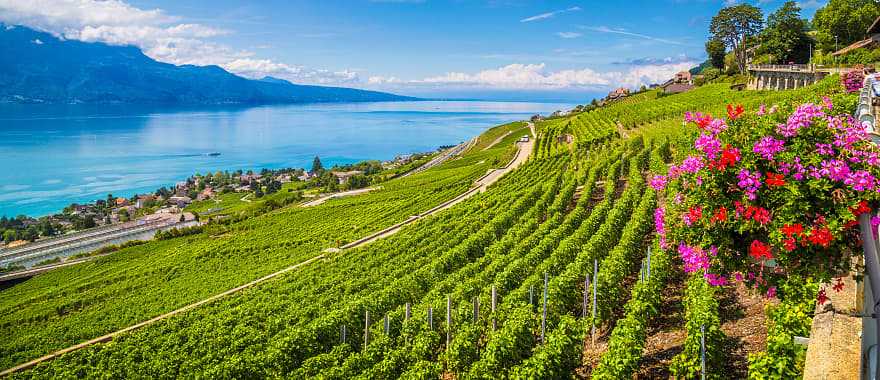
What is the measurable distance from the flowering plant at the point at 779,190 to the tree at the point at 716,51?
264 feet

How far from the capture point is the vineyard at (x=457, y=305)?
31.9ft

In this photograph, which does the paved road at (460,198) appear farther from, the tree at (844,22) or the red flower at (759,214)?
the tree at (844,22)

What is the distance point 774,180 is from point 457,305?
1099 centimetres

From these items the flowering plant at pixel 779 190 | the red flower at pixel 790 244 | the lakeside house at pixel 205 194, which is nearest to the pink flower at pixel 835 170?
the flowering plant at pixel 779 190

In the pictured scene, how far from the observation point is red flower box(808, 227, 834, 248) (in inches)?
185

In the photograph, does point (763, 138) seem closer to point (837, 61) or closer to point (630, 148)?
point (630, 148)

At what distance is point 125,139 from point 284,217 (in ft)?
580

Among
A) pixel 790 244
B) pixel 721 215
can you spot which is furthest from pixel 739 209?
pixel 790 244

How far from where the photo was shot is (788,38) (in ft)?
172

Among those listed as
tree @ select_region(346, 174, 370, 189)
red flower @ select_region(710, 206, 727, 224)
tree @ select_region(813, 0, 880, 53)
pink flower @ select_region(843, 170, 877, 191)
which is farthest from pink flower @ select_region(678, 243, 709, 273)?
tree @ select_region(346, 174, 370, 189)

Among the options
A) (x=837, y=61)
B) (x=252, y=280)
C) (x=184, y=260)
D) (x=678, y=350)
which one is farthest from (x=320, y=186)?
(x=678, y=350)

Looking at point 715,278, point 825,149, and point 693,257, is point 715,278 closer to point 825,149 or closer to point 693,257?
point 693,257

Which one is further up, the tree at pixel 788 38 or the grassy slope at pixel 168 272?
the tree at pixel 788 38

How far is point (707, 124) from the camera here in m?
5.60
